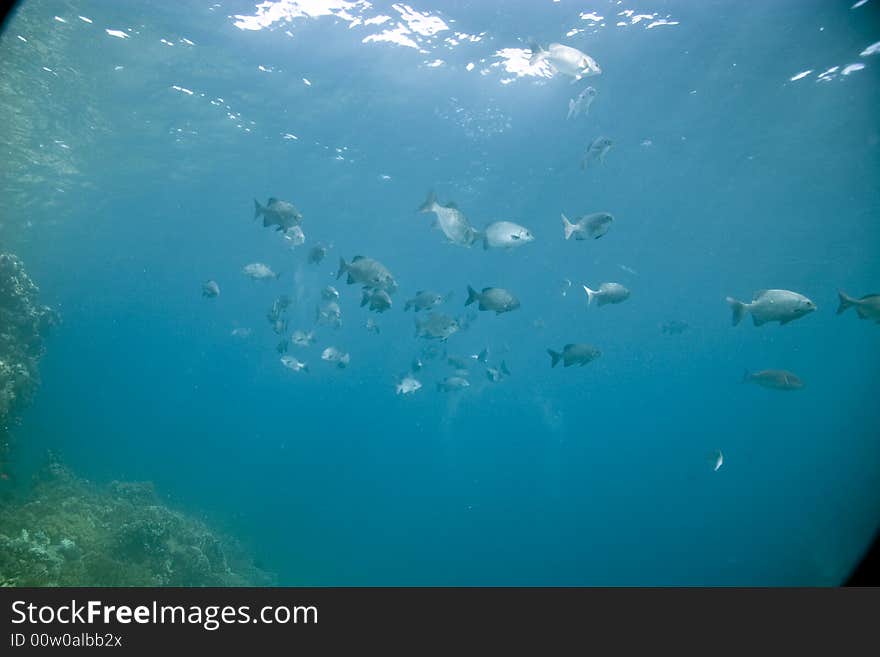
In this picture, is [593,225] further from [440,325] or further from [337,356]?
[337,356]

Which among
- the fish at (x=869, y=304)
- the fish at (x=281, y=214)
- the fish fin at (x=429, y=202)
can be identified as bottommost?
the fish at (x=869, y=304)

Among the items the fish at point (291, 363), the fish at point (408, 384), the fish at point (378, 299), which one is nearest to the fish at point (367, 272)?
the fish at point (378, 299)

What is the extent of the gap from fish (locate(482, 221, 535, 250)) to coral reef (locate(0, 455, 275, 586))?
1006cm

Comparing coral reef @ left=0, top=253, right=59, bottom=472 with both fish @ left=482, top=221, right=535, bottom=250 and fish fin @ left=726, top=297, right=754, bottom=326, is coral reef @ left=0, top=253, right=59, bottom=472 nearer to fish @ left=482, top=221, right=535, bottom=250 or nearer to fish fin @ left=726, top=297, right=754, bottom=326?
fish @ left=482, top=221, right=535, bottom=250

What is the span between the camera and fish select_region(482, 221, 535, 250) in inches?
311

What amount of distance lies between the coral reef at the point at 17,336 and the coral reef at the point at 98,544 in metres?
2.93

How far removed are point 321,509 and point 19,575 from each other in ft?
102

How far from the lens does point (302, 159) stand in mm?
27906

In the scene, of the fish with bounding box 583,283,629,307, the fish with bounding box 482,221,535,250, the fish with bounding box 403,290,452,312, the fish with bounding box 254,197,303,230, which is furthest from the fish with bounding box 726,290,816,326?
the fish with bounding box 254,197,303,230

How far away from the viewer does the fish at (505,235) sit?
789 cm

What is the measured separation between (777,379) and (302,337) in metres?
12.9

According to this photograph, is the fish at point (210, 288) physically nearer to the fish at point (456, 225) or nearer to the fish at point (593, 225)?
the fish at point (456, 225)
